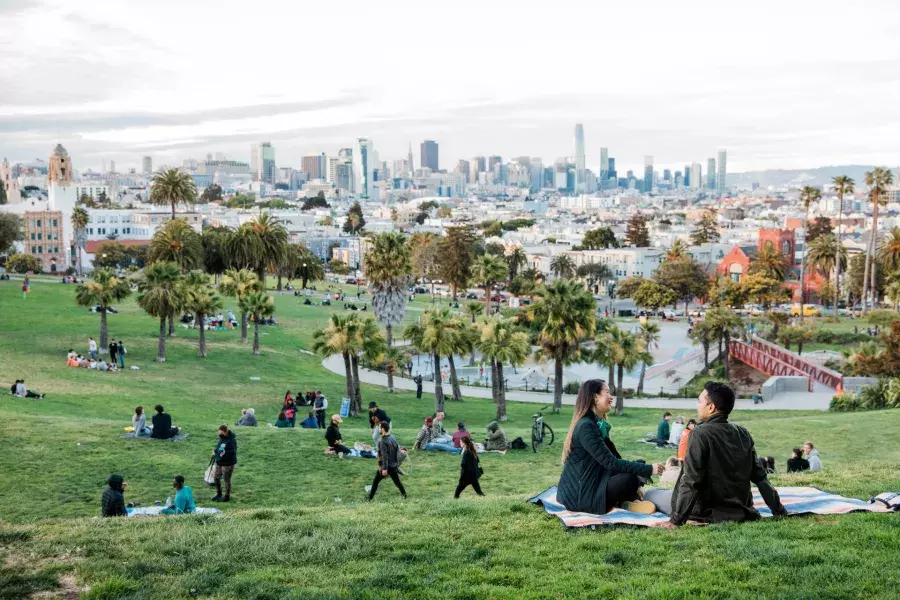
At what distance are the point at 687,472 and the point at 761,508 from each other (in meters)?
1.31

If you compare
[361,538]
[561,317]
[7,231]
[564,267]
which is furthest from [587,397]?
[564,267]

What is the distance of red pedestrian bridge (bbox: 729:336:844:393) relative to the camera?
4709 centimetres

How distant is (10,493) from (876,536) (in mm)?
13401

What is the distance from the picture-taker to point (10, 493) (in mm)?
15195

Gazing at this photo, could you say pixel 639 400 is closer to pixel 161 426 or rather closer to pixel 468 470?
pixel 161 426

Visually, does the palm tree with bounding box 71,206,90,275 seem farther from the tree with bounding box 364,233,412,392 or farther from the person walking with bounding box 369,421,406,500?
the person walking with bounding box 369,421,406,500

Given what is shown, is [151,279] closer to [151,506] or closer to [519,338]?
[519,338]

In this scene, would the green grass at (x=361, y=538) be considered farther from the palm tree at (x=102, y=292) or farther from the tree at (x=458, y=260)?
the tree at (x=458, y=260)

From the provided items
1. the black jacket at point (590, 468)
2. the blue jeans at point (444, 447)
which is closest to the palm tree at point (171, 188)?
the blue jeans at point (444, 447)

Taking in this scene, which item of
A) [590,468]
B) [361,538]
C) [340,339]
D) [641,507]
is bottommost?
[340,339]

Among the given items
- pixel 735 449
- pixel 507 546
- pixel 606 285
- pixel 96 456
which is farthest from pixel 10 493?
pixel 606 285

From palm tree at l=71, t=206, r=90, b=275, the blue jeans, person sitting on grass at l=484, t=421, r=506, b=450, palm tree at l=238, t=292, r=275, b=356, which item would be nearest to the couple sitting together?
the blue jeans

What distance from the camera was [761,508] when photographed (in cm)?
929

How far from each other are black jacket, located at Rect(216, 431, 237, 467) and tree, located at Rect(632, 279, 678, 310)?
8328 cm
